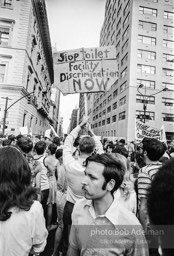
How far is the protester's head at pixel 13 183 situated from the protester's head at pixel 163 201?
1.12 m

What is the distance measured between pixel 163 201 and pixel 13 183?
123cm

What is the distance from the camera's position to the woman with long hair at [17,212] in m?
1.53

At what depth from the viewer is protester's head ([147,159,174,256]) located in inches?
30.1

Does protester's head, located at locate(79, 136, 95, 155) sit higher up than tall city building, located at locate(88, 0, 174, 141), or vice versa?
tall city building, located at locate(88, 0, 174, 141)

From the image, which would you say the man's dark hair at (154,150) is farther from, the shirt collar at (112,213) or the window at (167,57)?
the window at (167,57)

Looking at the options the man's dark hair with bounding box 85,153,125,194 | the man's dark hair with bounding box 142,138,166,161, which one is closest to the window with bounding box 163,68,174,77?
the man's dark hair with bounding box 142,138,166,161

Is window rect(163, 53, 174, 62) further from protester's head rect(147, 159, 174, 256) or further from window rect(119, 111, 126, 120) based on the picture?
protester's head rect(147, 159, 174, 256)

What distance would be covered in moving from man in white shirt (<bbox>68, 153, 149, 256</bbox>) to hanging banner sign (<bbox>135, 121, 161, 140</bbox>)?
8.79 m

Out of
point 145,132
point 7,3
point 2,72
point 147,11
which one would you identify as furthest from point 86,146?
point 147,11

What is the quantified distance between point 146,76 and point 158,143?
31220mm

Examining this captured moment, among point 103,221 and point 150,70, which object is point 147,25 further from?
point 103,221

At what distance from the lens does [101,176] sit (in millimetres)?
1827

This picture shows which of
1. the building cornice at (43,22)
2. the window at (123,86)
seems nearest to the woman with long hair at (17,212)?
the building cornice at (43,22)

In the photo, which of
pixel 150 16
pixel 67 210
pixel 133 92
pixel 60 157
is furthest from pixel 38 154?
pixel 150 16
